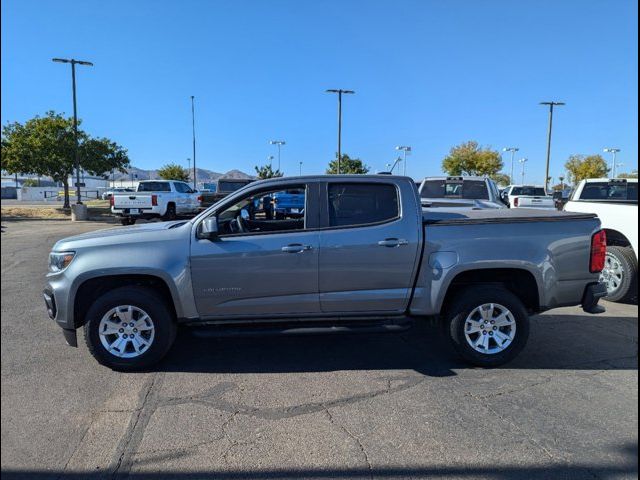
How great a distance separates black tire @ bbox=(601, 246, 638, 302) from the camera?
6.76m

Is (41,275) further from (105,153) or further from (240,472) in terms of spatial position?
(105,153)

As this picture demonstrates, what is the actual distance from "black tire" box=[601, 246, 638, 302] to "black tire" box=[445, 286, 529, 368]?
339cm

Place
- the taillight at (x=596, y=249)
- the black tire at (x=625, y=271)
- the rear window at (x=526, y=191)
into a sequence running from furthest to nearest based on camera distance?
1. the rear window at (x=526, y=191)
2. the black tire at (x=625, y=271)
3. the taillight at (x=596, y=249)

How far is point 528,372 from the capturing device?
4426mm

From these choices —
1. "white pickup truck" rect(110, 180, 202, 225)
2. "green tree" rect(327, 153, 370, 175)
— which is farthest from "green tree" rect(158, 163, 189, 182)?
"white pickup truck" rect(110, 180, 202, 225)

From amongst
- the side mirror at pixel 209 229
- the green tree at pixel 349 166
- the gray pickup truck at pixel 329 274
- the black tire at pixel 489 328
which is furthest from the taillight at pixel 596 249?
the green tree at pixel 349 166

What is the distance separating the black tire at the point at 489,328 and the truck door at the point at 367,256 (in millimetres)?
522

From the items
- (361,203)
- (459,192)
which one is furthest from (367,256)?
(459,192)

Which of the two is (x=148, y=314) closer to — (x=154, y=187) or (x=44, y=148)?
(x=154, y=187)

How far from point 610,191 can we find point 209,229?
7.92 meters

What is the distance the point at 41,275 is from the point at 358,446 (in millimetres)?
8056

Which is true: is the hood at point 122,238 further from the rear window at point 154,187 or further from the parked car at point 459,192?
the rear window at point 154,187

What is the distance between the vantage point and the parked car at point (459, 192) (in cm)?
1061

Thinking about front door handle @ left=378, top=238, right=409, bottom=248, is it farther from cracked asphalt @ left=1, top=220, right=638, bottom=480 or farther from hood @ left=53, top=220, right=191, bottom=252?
hood @ left=53, top=220, right=191, bottom=252
